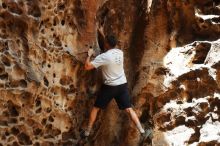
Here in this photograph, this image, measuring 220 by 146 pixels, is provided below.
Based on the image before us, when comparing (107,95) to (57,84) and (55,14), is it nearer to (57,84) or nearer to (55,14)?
(57,84)

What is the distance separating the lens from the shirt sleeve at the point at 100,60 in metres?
5.77

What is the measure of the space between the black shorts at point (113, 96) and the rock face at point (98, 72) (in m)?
0.28

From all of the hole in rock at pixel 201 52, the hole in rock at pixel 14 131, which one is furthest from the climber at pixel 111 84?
the hole in rock at pixel 201 52

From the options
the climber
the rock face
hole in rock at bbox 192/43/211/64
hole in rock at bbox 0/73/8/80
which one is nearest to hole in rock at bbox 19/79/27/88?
the rock face

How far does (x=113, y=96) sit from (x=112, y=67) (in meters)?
0.36

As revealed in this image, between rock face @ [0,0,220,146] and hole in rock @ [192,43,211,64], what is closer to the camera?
rock face @ [0,0,220,146]

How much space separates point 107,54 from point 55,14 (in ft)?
2.55

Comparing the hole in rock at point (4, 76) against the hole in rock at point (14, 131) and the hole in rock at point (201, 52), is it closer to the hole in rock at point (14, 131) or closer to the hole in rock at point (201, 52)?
the hole in rock at point (14, 131)

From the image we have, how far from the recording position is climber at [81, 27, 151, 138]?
230 inches

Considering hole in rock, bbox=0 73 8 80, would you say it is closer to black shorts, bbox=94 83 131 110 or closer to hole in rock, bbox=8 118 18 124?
hole in rock, bbox=8 118 18 124

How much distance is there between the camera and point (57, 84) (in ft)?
19.0

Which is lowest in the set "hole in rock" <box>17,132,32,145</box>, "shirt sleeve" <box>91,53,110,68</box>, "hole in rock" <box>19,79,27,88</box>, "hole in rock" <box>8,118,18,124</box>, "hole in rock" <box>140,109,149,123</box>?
"hole in rock" <box>140,109,149,123</box>

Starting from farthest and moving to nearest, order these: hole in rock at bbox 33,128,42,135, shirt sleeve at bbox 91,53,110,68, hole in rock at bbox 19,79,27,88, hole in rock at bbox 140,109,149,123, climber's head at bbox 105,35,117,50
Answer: hole in rock at bbox 140,109,149,123
climber's head at bbox 105,35,117,50
shirt sleeve at bbox 91,53,110,68
hole in rock at bbox 33,128,42,135
hole in rock at bbox 19,79,27,88

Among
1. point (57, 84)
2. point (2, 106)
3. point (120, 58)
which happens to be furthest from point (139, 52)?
point (2, 106)
